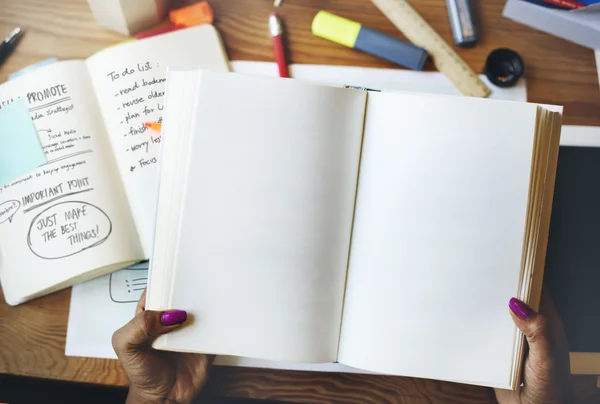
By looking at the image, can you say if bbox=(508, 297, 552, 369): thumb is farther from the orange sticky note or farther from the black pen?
the black pen

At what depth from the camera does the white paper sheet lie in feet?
2.04

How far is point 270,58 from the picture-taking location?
67cm

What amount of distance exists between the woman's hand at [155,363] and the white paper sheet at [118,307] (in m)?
0.04

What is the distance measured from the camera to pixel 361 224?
1.64 feet

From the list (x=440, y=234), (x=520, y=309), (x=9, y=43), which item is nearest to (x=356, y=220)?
(x=440, y=234)

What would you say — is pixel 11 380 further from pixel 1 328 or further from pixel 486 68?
pixel 486 68

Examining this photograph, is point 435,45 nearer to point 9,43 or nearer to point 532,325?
point 532,325

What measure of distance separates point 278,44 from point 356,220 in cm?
29

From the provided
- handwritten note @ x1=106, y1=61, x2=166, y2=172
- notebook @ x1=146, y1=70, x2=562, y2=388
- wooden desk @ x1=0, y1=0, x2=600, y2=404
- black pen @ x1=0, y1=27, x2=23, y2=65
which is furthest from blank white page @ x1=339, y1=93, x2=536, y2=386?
black pen @ x1=0, y1=27, x2=23, y2=65

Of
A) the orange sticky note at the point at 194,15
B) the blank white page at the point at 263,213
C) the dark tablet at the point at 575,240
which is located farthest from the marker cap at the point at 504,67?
the orange sticky note at the point at 194,15

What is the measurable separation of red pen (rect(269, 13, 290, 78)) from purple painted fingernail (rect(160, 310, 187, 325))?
13.6 inches

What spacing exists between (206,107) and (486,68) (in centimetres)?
40

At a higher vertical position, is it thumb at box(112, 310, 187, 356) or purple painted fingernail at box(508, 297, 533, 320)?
purple painted fingernail at box(508, 297, 533, 320)

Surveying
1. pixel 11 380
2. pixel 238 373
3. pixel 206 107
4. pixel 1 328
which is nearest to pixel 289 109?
pixel 206 107
